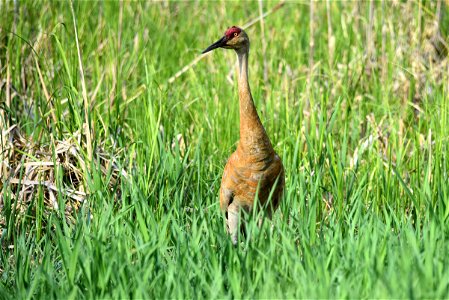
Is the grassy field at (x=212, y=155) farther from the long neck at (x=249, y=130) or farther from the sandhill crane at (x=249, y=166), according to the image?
the long neck at (x=249, y=130)

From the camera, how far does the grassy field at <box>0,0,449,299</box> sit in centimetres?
331

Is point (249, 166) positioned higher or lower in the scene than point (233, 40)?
lower

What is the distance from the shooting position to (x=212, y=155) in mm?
5242

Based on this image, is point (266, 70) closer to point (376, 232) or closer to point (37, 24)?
point (37, 24)

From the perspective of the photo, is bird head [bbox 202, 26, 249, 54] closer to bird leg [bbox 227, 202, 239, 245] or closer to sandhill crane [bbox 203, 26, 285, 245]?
sandhill crane [bbox 203, 26, 285, 245]

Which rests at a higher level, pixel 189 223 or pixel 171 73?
pixel 171 73

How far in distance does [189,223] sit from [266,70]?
6.70 feet

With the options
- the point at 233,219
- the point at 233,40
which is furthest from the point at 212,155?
the point at 233,40

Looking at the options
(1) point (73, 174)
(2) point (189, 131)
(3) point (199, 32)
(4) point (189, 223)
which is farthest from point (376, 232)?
(3) point (199, 32)

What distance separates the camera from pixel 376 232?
136 inches

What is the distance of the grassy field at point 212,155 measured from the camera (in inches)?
130

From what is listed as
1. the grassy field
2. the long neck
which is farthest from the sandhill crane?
the grassy field

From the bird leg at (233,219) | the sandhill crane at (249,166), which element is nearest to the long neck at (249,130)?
the sandhill crane at (249,166)

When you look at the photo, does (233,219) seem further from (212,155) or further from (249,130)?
(212,155)
